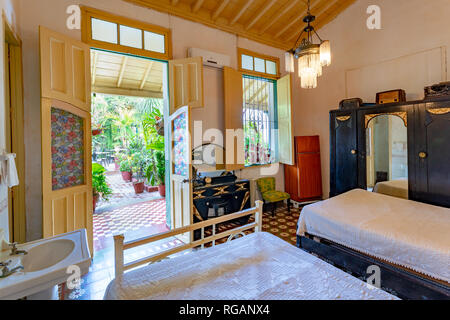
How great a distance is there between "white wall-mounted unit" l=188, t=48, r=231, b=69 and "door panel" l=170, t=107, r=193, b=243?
1.12 metres

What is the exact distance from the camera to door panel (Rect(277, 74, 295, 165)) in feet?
13.6

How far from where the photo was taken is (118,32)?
2.87 m

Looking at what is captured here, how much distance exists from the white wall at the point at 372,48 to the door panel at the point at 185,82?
2.73 metres

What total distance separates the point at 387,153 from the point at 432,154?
1.61 ft

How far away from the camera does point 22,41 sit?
2307 millimetres

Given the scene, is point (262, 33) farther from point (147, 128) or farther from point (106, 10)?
point (147, 128)

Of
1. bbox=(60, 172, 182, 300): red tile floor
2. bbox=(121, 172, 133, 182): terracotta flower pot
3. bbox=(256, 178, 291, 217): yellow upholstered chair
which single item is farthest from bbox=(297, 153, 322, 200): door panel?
bbox=(121, 172, 133, 182): terracotta flower pot

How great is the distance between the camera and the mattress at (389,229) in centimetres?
157

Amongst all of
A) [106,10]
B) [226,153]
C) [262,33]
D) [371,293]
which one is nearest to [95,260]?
[226,153]

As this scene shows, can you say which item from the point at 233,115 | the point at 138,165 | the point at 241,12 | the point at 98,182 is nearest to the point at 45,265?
the point at 233,115

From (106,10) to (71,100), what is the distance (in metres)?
1.37

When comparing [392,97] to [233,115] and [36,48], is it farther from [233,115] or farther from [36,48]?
[36,48]

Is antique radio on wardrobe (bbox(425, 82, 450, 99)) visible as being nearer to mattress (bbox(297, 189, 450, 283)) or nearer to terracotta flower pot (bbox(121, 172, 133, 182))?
mattress (bbox(297, 189, 450, 283))

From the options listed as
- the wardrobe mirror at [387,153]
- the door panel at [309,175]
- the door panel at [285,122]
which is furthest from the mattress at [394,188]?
the door panel at [285,122]
